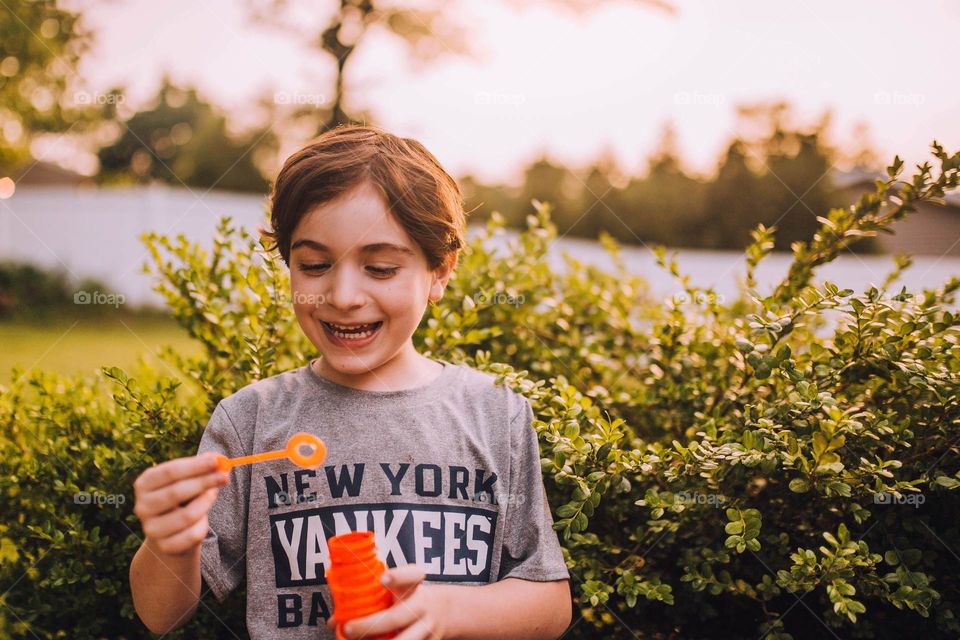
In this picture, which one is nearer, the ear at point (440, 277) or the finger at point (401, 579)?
the finger at point (401, 579)

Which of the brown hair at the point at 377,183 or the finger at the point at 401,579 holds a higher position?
the brown hair at the point at 377,183

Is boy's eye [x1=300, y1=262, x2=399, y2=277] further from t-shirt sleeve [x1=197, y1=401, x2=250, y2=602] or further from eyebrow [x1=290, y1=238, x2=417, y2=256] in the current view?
t-shirt sleeve [x1=197, y1=401, x2=250, y2=602]

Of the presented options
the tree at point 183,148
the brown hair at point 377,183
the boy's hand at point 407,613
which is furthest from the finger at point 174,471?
the tree at point 183,148

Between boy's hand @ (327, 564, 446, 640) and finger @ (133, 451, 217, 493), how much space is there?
0.37m

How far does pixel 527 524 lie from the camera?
172 centimetres

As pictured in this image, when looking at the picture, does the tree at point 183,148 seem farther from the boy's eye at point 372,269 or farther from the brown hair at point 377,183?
the boy's eye at point 372,269

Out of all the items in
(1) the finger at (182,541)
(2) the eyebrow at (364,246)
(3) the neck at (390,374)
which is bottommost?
(1) the finger at (182,541)

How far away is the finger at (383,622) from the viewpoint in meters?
1.30

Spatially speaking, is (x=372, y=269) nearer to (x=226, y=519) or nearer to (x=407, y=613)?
(x=226, y=519)

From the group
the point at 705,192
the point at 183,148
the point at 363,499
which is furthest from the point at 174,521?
the point at 183,148

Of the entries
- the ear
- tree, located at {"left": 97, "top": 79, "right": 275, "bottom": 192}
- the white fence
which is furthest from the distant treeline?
the ear

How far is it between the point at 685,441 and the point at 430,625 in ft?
4.16

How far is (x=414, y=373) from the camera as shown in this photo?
1860 mm

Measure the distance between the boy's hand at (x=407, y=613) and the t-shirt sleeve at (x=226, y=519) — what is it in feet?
1.22
